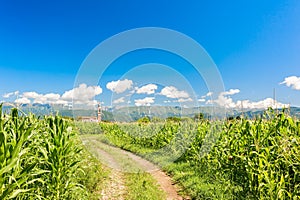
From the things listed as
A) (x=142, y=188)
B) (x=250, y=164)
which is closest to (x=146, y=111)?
(x=142, y=188)

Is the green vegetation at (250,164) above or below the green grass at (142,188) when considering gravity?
above

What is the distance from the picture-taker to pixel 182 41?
17.3m

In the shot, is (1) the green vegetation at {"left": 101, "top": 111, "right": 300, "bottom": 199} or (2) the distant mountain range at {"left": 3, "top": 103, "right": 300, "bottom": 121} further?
(2) the distant mountain range at {"left": 3, "top": 103, "right": 300, "bottom": 121}

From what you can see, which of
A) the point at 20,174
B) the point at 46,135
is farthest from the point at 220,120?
the point at 20,174

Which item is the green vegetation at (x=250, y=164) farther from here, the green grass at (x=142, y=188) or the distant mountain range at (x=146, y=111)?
the green grass at (x=142, y=188)

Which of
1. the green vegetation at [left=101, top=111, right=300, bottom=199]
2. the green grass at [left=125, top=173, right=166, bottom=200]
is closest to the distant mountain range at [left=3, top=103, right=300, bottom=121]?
the green vegetation at [left=101, top=111, right=300, bottom=199]

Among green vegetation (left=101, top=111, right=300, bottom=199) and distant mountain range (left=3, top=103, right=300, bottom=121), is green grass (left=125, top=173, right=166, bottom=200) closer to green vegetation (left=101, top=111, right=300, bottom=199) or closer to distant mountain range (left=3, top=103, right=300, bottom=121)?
green vegetation (left=101, top=111, right=300, bottom=199)

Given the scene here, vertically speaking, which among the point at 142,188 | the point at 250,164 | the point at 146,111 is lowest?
the point at 142,188

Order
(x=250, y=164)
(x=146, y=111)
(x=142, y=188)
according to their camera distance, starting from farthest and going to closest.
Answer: (x=146, y=111) < (x=142, y=188) < (x=250, y=164)

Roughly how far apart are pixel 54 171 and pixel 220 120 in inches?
337

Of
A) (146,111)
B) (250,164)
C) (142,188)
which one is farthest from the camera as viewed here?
(146,111)

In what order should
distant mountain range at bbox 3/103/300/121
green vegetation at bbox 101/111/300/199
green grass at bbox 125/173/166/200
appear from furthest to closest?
green grass at bbox 125/173/166/200 → distant mountain range at bbox 3/103/300/121 → green vegetation at bbox 101/111/300/199

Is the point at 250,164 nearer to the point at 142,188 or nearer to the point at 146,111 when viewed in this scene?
the point at 142,188

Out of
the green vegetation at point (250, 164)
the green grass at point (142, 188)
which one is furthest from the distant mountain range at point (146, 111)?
the green grass at point (142, 188)
